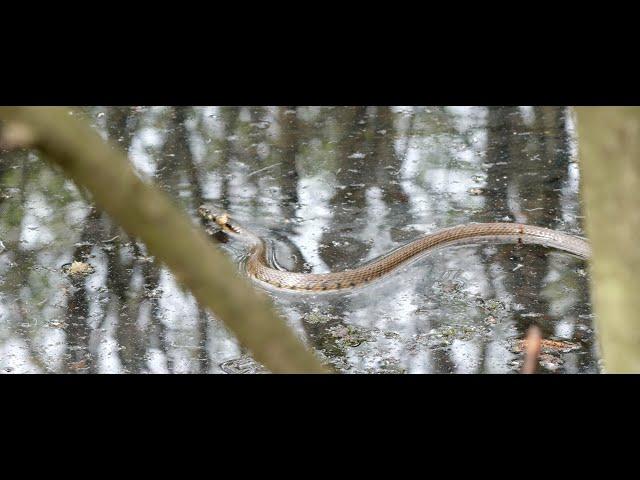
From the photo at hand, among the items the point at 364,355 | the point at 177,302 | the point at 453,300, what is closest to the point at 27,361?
the point at 177,302

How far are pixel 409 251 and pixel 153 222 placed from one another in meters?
6.83

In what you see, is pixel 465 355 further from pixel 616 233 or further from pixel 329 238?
pixel 616 233

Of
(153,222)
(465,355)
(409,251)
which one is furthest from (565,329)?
(153,222)

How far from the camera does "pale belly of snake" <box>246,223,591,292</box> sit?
7.63m

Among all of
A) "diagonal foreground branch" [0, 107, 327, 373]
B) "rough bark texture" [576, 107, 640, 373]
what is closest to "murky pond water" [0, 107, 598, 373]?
"rough bark texture" [576, 107, 640, 373]

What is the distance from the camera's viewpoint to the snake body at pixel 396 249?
763 cm

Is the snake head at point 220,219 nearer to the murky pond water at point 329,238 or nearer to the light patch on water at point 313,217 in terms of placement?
the murky pond water at point 329,238

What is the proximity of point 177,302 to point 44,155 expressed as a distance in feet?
20.3

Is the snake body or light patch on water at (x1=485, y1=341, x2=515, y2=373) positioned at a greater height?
the snake body

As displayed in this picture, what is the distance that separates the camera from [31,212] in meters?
8.85

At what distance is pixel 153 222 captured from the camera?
122 cm

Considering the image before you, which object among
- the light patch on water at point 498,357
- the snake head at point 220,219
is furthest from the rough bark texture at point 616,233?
the snake head at point 220,219

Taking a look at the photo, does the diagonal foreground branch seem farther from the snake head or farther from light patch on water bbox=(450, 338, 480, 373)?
the snake head
